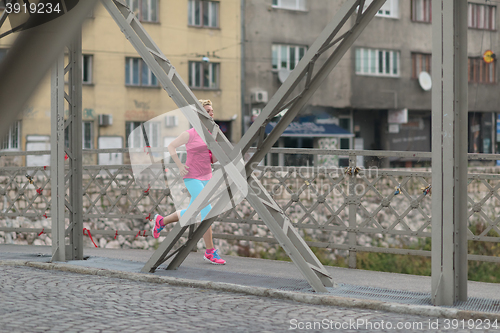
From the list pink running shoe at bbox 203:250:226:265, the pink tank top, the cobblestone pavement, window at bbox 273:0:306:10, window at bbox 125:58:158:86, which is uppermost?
window at bbox 273:0:306:10

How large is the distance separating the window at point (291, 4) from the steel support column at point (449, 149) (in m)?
30.0

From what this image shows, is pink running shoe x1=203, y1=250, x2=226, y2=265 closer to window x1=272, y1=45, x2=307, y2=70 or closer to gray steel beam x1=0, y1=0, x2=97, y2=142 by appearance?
gray steel beam x1=0, y1=0, x2=97, y2=142

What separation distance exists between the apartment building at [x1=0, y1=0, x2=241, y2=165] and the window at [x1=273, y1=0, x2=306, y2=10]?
7.80 feet

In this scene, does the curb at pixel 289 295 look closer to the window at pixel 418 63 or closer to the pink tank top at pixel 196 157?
the pink tank top at pixel 196 157

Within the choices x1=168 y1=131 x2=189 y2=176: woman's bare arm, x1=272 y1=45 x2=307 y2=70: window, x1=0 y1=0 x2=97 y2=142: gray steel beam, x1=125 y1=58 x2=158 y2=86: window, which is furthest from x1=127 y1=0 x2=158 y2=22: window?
x1=0 y1=0 x2=97 y2=142: gray steel beam

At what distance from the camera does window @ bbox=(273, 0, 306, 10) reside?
34656 mm

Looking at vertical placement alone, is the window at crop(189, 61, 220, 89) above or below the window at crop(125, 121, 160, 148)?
above

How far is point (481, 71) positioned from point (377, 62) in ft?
24.2

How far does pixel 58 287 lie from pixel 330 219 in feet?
12.5

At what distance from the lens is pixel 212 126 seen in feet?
22.8

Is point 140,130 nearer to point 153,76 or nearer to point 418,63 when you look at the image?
point 153,76

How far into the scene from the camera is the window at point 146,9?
107 ft

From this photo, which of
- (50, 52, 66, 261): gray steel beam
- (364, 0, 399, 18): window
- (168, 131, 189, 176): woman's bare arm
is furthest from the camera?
(364, 0, 399, 18): window

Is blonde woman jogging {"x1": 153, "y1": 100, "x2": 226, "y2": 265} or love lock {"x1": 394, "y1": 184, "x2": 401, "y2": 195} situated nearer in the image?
blonde woman jogging {"x1": 153, "y1": 100, "x2": 226, "y2": 265}
